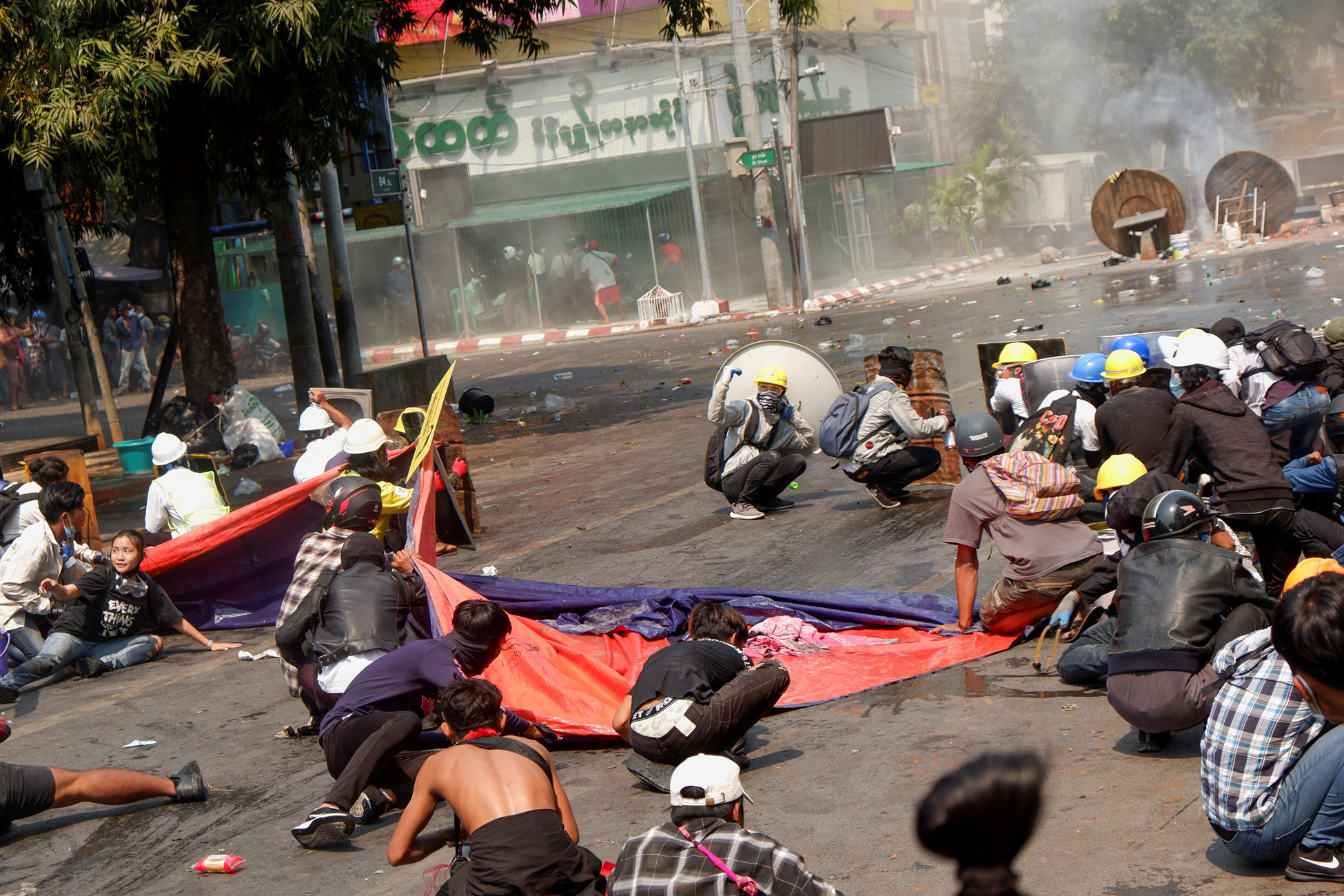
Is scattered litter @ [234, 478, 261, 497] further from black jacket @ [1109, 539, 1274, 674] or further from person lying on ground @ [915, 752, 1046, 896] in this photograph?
person lying on ground @ [915, 752, 1046, 896]

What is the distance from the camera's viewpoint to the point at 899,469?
9211mm

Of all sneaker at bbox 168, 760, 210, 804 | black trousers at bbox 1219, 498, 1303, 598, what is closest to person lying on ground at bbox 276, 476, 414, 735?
sneaker at bbox 168, 760, 210, 804

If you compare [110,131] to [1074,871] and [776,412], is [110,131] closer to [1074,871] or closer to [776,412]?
[776,412]

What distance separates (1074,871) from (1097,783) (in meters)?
0.70

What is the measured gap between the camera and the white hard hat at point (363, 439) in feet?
26.3

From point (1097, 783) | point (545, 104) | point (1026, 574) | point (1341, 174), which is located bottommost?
point (1097, 783)

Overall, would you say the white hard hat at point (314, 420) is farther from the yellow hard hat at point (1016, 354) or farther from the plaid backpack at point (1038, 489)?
the plaid backpack at point (1038, 489)

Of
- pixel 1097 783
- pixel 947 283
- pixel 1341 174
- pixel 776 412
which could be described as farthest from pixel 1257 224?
pixel 1097 783

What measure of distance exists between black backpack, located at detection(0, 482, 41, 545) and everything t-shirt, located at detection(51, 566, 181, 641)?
27.9 inches

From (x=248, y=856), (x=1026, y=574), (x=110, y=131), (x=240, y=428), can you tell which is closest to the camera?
(x=248, y=856)

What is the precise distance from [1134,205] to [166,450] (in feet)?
78.2

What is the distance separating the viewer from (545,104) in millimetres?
34344

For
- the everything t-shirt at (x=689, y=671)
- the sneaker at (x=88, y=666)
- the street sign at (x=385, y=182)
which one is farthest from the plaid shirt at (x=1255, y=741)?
the street sign at (x=385, y=182)

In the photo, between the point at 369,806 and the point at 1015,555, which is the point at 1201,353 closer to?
the point at 1015,555
